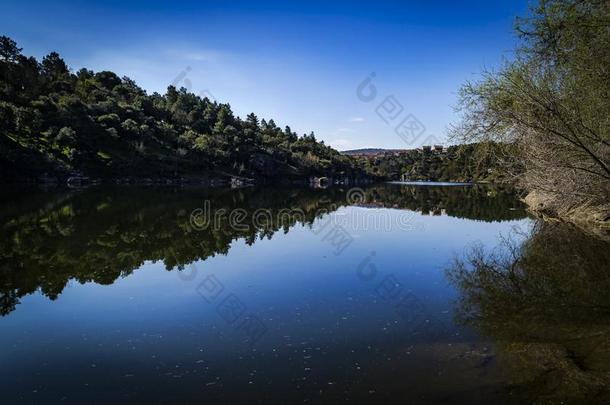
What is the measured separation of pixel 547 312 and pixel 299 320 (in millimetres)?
6361

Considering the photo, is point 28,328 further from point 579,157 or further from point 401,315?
point 579,157

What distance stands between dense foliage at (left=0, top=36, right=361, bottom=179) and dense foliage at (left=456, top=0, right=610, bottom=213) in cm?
6546

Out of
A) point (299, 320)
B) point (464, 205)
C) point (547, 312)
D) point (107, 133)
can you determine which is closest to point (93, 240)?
point (299, 320)

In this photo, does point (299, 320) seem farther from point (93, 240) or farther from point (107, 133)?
point (107, 133)

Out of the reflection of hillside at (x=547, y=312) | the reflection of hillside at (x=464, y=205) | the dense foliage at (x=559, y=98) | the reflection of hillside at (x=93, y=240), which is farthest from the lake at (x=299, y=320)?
the reflection of hillside at (x=464, y=205)

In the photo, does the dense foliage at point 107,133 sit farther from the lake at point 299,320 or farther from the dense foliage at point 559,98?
the dense foliage at point 559,98

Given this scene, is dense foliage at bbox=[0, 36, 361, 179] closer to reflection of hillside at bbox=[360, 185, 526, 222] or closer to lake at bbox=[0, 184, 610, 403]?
reflection of hillside at bbox=[360, 185, 526, 222]

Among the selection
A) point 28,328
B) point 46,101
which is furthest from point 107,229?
point 46,101

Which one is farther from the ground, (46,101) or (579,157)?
(46,101)

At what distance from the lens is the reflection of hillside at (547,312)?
24.3 ft

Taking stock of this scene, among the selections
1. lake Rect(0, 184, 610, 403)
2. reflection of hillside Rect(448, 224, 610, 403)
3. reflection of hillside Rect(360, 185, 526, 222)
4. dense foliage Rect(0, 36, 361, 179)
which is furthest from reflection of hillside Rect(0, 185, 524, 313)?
dense foliage Rect(0, 36, 361, 179)

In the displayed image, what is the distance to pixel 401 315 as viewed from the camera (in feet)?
37.5

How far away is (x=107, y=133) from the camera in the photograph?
8531cm

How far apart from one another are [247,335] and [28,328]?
511 cm
